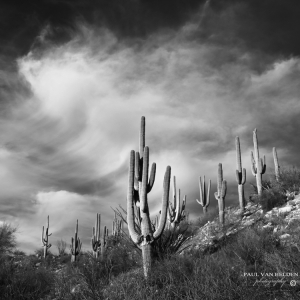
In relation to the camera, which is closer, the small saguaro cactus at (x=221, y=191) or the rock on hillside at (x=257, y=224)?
the rock on hillside at (x=257, y=224)

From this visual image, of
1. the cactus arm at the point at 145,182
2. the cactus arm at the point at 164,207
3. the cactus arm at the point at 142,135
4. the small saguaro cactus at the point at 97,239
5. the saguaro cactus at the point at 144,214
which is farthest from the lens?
the small saguaro cactus at the point at 97,239

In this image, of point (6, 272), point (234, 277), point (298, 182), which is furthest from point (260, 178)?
point (6, 272)

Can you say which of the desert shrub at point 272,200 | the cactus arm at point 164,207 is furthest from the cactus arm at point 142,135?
the desert shrub at point 272,200

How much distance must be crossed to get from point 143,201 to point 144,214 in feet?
1.44

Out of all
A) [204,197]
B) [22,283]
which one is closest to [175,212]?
[204,197]

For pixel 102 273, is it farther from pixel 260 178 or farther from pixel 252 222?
pixel 260 178

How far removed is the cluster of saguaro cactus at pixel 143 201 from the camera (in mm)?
10805

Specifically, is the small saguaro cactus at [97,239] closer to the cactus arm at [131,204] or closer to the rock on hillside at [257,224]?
the rock on hillside at [257,224]

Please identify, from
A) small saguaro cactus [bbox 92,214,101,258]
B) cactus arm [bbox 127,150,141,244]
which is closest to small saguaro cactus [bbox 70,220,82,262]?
small saguaro cactus [bbox 92,214,101,258]

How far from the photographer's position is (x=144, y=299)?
7.45 metres

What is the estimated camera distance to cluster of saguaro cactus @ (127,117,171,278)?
1080 cm
